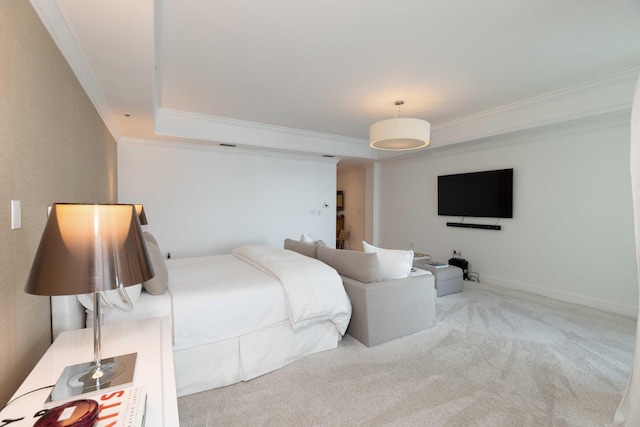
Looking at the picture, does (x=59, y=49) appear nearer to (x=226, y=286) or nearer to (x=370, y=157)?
(x=226, y=286)

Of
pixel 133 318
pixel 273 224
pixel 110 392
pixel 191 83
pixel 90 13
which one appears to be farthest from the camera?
pixel 273 224

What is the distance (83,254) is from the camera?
93 centimetres

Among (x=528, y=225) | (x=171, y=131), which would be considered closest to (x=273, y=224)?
(x=171, y=131)

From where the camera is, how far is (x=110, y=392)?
3.27 feet

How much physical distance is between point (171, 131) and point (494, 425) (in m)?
4.72

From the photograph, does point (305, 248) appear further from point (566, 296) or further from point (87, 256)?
point (566, 296)

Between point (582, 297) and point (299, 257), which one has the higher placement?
point (299, 257)

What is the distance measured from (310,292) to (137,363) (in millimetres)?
1330

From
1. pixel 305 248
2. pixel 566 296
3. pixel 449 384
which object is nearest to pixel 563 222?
pixel 566 296

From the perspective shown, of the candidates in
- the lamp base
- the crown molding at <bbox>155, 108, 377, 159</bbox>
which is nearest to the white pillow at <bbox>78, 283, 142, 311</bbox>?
the lamp base

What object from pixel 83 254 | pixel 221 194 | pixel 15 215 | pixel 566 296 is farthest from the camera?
pixel 221 194

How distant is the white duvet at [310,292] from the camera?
90.1 inches

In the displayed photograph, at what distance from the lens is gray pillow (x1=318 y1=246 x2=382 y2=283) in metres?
2.64

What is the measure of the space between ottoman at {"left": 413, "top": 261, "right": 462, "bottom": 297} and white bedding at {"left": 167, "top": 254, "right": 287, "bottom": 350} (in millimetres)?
2443
